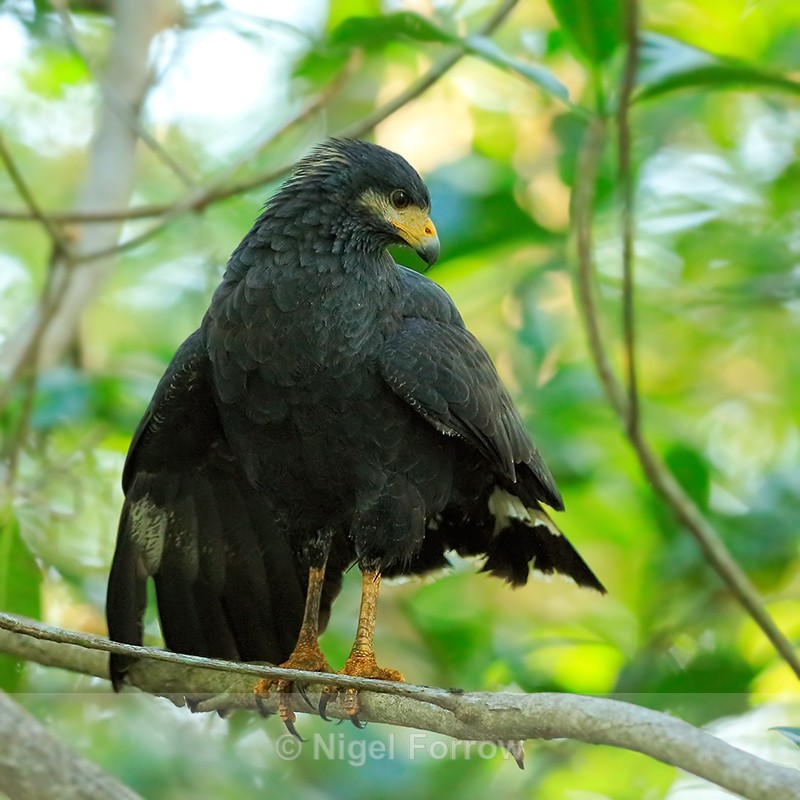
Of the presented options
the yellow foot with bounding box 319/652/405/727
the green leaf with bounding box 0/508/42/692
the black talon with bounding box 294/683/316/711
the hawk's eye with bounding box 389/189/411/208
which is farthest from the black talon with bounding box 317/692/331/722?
the hawk's eye with bounding box 389/189/411/208

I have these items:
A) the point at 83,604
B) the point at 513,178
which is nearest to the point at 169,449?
the point at 83,604

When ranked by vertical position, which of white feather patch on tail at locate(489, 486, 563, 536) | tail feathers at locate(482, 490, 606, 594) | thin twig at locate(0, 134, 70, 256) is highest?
thin twig at locate(0, 134, 70, 256)

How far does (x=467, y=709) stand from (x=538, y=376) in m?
3.55

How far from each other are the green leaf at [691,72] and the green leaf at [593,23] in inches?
4.9

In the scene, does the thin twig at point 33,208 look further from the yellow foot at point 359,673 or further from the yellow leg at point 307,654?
the yellow foot at point 359,673

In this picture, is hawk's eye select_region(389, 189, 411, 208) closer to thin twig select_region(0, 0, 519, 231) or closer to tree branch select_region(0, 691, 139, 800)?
thin twig select_region(0, 0, 519, 231)

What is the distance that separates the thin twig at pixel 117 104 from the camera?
5.31m

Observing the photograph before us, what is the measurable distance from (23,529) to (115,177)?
2142mm

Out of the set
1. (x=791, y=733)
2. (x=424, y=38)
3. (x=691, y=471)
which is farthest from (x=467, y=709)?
(x=691, y=471)

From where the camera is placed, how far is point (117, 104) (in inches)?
226

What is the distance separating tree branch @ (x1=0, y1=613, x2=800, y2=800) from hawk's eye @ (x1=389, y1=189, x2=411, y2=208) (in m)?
1.72

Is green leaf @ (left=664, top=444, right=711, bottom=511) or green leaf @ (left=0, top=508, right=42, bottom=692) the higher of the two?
green leaf @ (left=664, top=444, right=711, bottom=511)

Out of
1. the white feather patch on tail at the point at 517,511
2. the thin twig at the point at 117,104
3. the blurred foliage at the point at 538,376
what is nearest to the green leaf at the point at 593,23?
the blurred foliage at the point at 538,376

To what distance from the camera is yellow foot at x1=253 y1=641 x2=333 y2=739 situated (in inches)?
153
